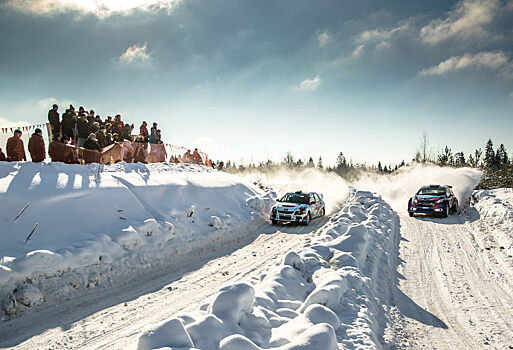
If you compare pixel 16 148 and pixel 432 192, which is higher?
pixel 16 148

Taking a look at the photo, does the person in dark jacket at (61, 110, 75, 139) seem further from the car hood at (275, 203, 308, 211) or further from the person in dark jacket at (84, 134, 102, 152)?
the car hood at (275, 203, 308, 211)

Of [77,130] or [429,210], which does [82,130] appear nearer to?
[77,130]

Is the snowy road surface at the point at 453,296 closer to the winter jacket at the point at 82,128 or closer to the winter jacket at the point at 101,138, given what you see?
the winter jacket at the point at 101,138

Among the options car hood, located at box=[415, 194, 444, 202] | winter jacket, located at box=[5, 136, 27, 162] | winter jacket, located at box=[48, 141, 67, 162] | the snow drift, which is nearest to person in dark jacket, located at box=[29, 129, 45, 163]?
winter jacket, located at box=[5, 136, 27, 162]

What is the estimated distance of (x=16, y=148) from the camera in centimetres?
990

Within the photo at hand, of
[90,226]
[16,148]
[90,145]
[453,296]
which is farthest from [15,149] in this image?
[453,296]

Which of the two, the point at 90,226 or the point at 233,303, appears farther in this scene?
the point at 90,226

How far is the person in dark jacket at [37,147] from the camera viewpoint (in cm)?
981

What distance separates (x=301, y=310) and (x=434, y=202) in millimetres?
14063

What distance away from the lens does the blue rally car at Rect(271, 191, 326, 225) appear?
1431 centimetres

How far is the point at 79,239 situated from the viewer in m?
7.58

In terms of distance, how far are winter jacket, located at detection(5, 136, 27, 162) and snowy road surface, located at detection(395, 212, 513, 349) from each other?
426 inches

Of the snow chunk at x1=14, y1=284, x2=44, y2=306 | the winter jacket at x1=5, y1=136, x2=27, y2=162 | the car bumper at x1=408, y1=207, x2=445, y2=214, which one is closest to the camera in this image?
the snow chunk at x1=14, y1=284, x2=44, y2=306

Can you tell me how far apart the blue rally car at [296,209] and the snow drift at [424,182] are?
763 centimetres
